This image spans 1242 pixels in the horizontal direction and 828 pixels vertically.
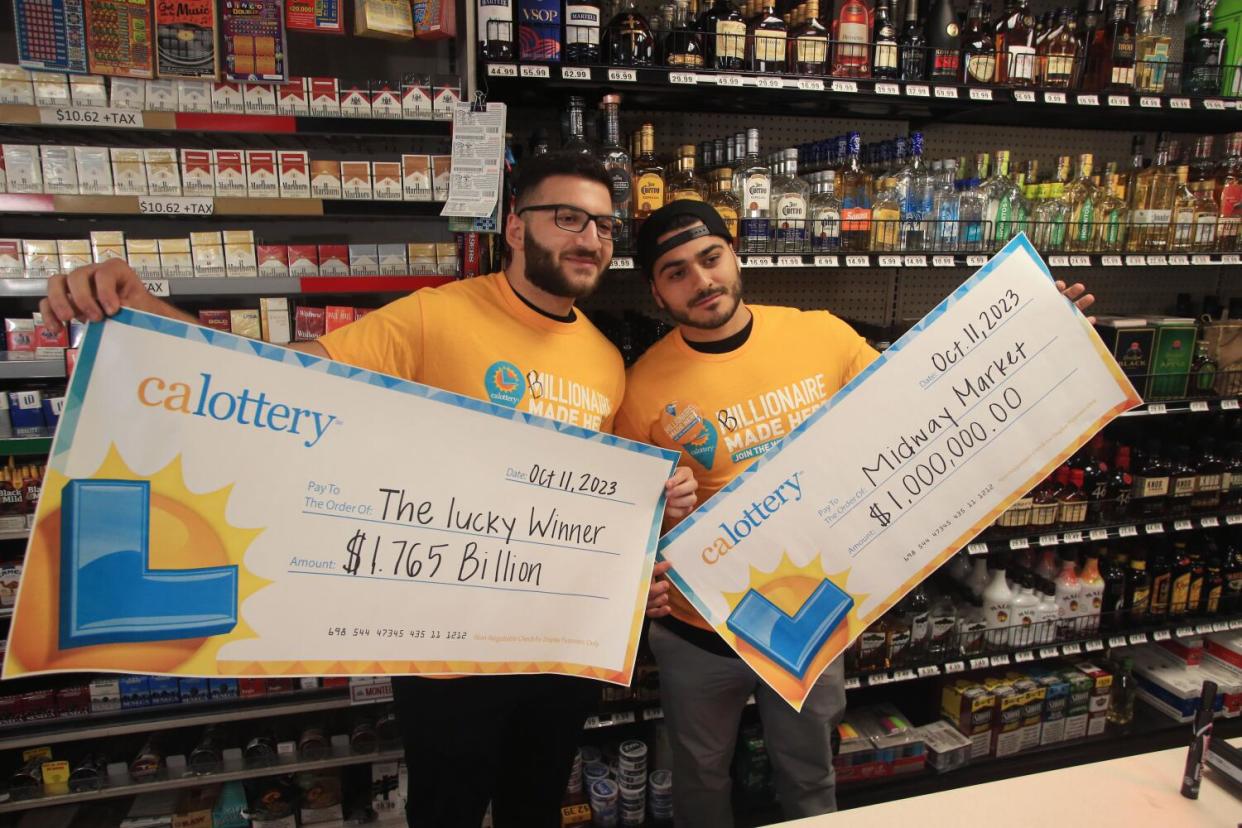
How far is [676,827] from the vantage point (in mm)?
2121

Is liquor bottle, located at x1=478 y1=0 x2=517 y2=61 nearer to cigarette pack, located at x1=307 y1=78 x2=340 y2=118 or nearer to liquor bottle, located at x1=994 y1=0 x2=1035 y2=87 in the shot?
cigarette pack, located at x1=307 y1=78 x2=340 y2=118

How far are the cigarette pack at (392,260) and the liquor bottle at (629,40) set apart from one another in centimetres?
92

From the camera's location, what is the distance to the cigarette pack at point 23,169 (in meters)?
2.03

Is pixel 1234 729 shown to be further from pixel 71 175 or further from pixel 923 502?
pixel 71 175

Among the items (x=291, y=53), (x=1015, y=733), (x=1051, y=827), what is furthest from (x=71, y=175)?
(x=1015, y=733)

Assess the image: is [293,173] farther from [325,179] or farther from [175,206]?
[175,206]

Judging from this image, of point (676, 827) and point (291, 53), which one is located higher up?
point (291, 53)

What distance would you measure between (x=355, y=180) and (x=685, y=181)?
1.08 metres

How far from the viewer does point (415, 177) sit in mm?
2182

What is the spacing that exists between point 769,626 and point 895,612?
145 centimetres

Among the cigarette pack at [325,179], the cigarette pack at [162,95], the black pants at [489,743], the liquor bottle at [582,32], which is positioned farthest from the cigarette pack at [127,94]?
the black pants at [489,743]

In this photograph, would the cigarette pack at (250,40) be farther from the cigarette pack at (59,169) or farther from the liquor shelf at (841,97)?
the liquor shelf at (841,97)

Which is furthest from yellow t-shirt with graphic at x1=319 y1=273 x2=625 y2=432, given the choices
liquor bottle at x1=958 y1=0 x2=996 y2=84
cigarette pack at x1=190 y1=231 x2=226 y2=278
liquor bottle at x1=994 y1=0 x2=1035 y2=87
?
liquor bottle at x1=994 y1=0 x2=1035 y2=87

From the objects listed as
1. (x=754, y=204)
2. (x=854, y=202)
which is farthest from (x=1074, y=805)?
(x=854, y=202)
